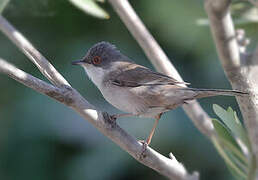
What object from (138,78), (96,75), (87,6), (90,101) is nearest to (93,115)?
(87,6)

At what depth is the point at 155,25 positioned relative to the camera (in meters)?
6.08

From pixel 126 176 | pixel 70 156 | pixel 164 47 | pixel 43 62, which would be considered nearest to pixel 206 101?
pixel 164 47

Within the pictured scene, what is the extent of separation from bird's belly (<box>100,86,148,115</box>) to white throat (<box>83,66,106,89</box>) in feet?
0.80

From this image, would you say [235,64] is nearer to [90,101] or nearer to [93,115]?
[93,115]

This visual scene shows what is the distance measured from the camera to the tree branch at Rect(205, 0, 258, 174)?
A: 2057 mm

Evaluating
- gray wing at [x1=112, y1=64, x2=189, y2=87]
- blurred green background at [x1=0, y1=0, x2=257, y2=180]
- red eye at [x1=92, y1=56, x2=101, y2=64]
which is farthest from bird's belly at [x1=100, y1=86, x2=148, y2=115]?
blurred green background at [x1=0, y1=0, x2=257, y2=180]

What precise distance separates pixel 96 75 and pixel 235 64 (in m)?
2.14

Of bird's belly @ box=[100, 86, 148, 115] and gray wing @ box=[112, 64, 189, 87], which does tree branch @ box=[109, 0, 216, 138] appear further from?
bird's belly @ box=[100, 86, 148, 115]

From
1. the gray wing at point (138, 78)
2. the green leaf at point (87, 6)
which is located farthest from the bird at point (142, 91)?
the green leaf at point (87, 6)

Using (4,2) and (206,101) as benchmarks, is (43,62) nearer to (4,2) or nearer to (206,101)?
(4,2)

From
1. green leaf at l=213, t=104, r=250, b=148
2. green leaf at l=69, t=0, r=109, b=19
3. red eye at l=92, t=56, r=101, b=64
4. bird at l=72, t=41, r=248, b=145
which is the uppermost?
red eye at l=92, t=56, r=101, b=64

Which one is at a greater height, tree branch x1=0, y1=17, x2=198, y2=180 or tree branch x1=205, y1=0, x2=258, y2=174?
tree branch x1=205, y1=0, x2=258, y2=174

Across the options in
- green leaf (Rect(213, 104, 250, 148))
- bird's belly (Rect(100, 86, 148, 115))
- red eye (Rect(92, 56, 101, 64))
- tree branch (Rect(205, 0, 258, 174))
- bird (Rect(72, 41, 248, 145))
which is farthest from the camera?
red eye (Rect(92, 56, 101, 64))

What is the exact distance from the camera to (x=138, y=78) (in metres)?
3.96
